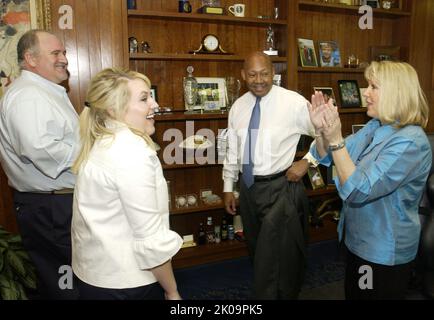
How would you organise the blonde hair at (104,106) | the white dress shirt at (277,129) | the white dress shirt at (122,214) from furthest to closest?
the white dress shirt at (277,129), the blonde hair at (104,106), the white dress shirt at (122,214)

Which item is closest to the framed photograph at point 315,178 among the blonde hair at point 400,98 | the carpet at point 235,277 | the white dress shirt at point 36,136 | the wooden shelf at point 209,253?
the carpet at point 235,277

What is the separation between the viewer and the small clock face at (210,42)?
123 inches

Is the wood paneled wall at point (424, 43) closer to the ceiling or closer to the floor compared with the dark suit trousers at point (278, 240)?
closer to the ceiling

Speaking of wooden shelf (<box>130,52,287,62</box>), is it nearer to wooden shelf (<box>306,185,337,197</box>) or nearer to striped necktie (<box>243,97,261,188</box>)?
striped necktie (<box>243,97,261,188</box>)

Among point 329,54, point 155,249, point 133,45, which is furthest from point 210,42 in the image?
point 155,249

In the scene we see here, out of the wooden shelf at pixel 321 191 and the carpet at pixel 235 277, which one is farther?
the wooden shelf at pixel 321 191

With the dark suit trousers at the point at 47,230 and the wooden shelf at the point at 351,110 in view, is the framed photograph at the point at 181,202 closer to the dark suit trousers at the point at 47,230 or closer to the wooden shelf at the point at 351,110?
the dark suit trousers at the point at 47,230

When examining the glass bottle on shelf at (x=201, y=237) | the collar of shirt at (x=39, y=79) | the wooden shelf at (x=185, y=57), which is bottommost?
the glass bottle on shelf at (x=201, y=237)

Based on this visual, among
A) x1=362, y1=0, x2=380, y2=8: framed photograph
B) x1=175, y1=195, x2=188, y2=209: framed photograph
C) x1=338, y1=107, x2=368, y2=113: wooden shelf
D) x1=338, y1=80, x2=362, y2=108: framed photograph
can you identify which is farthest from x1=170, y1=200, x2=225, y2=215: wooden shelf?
x1=362, y1=0, x2=380, y2=8: framed photograph

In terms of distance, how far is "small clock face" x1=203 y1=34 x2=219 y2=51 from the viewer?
312 centimetres

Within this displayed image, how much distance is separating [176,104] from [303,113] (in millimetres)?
1155

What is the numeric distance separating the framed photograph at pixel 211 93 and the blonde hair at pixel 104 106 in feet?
5.97

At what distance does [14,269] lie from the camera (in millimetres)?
2164

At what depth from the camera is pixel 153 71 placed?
308cm
